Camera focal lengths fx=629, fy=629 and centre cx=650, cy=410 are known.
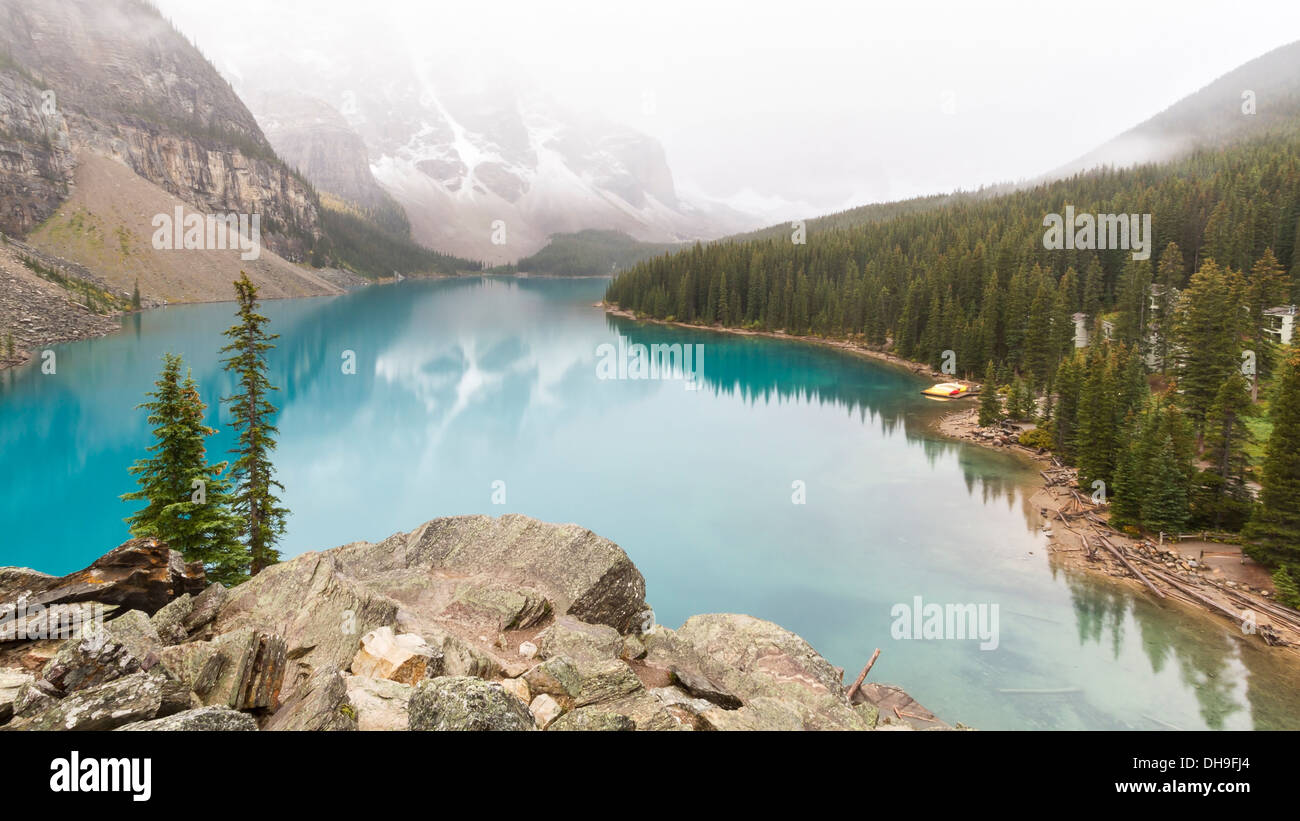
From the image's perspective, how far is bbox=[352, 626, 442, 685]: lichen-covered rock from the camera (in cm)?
1145

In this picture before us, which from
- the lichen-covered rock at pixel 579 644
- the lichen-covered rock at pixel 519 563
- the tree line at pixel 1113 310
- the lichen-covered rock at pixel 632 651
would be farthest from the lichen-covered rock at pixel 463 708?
the tree line at pixel 1113 310

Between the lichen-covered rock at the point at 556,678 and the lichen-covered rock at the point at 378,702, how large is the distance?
210 cm

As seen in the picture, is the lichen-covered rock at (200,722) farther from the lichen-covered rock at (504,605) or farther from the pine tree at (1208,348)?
the pine tree at (1208,348)

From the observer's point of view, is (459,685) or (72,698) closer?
(72,698)

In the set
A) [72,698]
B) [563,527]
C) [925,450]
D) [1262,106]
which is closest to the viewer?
[72,698]

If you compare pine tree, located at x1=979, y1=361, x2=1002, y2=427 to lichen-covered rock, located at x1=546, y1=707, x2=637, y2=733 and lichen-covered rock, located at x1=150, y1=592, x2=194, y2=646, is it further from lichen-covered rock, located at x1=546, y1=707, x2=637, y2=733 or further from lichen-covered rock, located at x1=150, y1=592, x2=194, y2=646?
lichen-covered rock, located at x1=150, y1=592, x2=194, y2=646

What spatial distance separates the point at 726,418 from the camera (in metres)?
60.3

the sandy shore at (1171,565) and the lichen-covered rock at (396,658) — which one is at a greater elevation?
the lichen-covered rock at (396,658)

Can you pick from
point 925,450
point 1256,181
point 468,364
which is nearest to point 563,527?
point 925,450

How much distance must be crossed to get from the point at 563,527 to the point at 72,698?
12.6 metres

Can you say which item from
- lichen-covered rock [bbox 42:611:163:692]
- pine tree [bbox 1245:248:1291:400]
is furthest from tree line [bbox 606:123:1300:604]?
lichen-covered rock [bbox 42:611:163:692]

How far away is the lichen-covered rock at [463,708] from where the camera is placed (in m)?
7.54

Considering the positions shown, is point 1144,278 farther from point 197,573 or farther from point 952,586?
point 197,573

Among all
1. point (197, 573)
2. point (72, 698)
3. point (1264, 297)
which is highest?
point (1264, 297)
